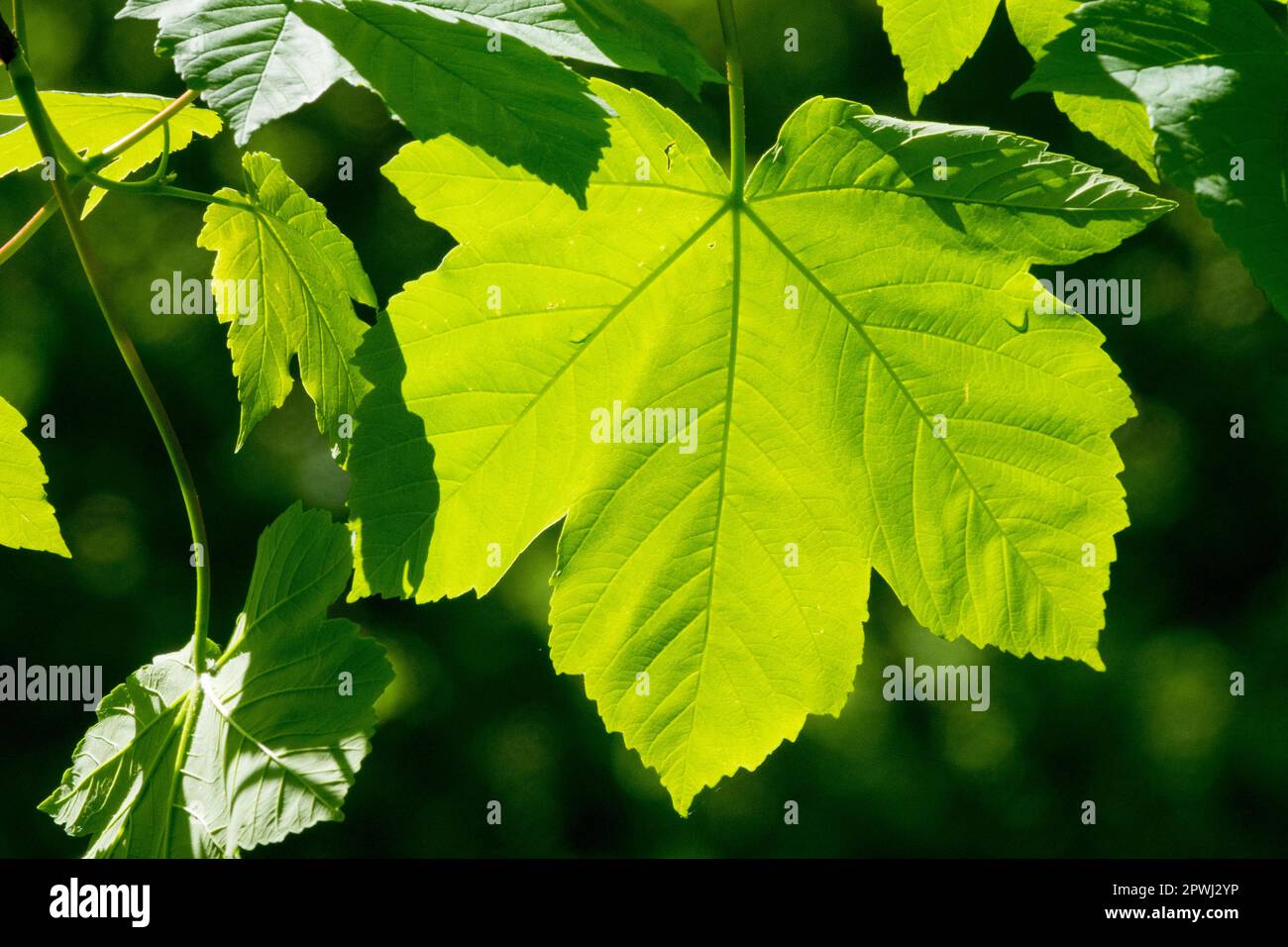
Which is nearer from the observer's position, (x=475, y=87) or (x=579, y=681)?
(x=475, y=87)

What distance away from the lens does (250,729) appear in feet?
2.55

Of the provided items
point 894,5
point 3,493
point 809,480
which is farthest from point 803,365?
point 3,493

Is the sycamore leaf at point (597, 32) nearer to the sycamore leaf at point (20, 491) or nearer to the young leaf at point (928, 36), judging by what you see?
the young leaf at point (928, 36)

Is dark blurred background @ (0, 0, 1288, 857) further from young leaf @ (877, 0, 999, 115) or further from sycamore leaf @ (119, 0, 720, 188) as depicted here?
sycamore leaf @ (119, 0, 720, 188)

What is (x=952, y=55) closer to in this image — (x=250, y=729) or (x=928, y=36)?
(x=928, y=36)

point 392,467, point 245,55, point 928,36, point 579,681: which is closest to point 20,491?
point 392,467

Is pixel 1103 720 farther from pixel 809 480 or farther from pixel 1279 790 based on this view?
pixel 809 480

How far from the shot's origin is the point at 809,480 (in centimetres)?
85

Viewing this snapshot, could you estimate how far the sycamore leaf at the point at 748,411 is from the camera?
77cm

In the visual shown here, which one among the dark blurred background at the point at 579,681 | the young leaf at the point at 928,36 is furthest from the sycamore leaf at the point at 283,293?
the dark blurred background at the point at 579,681

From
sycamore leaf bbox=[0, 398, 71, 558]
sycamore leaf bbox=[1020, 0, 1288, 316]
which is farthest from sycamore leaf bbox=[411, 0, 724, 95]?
sycamore leaf bbox=[0, 398, 71, 558]

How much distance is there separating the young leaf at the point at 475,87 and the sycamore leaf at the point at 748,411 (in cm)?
14

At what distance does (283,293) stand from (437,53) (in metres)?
0.35

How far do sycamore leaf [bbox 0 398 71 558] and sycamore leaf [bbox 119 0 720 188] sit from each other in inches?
13.8
